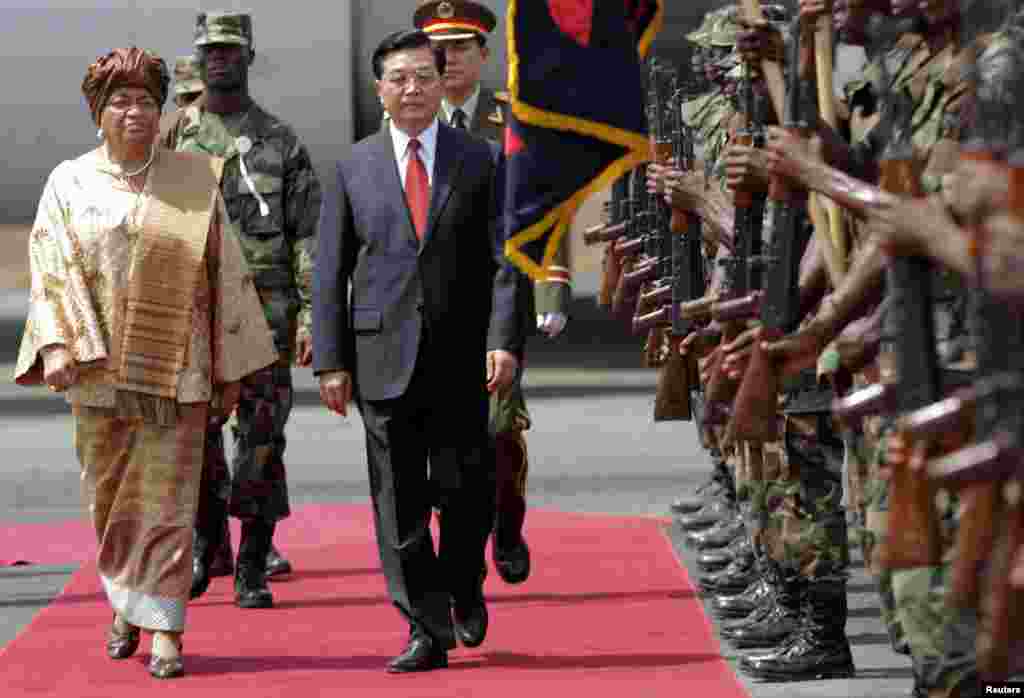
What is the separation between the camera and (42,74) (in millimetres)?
21688

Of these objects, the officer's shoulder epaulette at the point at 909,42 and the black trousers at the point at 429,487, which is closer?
the officer's shoulder epaulette at the point at 909,42

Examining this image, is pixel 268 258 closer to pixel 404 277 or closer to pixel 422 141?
pixel 422 141

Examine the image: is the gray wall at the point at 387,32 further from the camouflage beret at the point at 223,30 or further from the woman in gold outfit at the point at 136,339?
the woman in gold outfit at the point at 136,339

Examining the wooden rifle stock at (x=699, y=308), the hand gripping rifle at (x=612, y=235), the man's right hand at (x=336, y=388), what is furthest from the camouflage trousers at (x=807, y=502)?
the hand gripping rifle at (x=612, y=235)

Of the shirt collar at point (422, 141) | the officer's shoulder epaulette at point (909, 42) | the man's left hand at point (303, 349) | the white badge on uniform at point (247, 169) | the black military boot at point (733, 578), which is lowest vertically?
the black military boot at point (733, 578)

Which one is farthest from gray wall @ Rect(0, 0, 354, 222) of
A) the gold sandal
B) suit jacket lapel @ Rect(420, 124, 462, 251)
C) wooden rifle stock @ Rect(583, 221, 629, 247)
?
the gold sandal

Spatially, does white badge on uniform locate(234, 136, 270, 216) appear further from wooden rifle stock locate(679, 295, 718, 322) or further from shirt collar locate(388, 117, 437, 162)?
wooden rifle stock locate(679, 295, 718, 322)

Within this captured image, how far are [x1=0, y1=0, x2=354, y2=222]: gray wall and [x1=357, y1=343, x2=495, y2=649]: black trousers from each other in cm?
1144

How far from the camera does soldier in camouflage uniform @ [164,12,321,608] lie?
35.1 feet

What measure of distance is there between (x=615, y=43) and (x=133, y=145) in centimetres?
176

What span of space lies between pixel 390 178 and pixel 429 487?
1040 mm

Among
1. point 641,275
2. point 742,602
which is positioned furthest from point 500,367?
point 641,275

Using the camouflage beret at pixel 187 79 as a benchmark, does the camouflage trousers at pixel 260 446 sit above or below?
below

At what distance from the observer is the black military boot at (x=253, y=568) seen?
1043 cm
